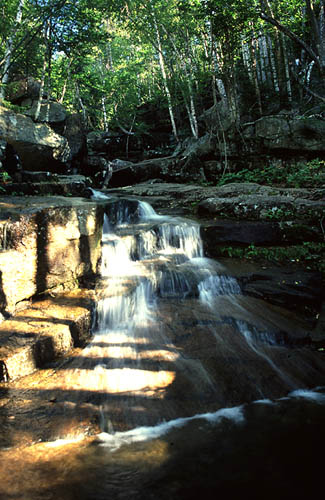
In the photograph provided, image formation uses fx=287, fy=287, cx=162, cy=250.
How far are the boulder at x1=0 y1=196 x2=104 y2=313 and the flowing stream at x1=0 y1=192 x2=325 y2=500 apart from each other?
0.73 m

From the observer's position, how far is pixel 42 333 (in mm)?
4324

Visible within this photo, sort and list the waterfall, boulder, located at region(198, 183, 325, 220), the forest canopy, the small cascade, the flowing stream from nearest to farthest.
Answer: the flowing stream, the waterfall, the small cascade, boulder, located at region(198, 183, 325, 220), the forest canopy

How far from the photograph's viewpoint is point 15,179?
916 centimetres

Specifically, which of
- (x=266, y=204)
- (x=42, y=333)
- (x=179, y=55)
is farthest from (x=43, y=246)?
(x=179, y=55)

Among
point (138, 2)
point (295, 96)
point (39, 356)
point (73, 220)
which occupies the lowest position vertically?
point (39, 356)

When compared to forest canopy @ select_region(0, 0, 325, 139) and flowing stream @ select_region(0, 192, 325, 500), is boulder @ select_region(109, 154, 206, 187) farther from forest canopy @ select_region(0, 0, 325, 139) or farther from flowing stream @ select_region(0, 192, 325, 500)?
flowing stream @ select_region(0, 192, 325, 500)

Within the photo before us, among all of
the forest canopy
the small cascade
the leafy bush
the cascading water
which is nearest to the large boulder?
the forest canopy

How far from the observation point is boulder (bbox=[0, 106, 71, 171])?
9.65m

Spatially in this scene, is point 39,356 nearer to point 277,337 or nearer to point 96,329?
point 96,329

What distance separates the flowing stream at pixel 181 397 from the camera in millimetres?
2428

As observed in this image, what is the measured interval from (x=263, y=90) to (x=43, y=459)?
19.5 metres

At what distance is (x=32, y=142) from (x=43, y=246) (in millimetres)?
6716

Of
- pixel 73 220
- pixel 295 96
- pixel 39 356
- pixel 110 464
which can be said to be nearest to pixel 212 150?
pixel 295 96

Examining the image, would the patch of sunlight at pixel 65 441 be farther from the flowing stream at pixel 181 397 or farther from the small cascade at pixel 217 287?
the small cascade at pixel 217 287
